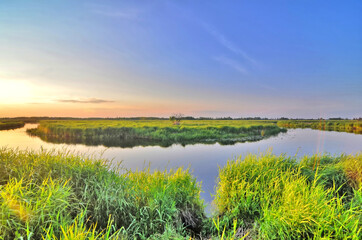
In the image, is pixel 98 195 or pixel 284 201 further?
pixel 98 195

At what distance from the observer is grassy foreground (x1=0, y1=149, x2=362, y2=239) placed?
10.1ft

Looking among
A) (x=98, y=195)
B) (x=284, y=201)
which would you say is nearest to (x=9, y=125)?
(x=98, y=195)

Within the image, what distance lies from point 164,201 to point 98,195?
1.39 meters

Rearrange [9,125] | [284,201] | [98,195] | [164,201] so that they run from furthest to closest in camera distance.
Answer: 1. [9,125]
2. [164,201]
3. [98,195]
4. [284,201]

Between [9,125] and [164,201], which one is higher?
[9,125]

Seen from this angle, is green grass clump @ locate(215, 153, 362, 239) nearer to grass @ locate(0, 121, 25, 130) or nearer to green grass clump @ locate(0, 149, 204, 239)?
green grass clump @ locate(0, 149, 204, 239)

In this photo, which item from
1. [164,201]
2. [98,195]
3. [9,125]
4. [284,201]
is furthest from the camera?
[9,125]

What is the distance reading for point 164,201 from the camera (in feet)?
14.6

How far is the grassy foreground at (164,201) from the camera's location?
3.07 m

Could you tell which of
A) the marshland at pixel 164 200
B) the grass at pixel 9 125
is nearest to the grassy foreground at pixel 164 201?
the marshland at pixel 164 200

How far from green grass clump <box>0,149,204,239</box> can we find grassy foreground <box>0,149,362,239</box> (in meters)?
0.02

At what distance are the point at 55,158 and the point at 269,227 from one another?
516 centimetres

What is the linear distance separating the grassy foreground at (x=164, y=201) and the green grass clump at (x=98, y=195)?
2 centimetres

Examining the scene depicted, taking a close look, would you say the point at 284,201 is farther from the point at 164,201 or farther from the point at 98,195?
the point at 98,195
